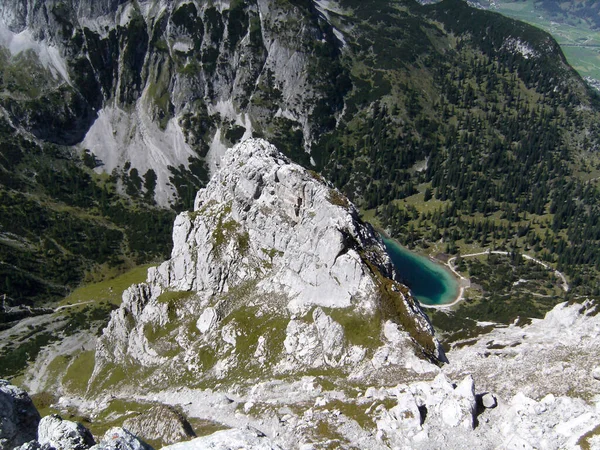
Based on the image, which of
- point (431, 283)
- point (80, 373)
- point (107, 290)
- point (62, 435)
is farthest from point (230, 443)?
point (431, 283)

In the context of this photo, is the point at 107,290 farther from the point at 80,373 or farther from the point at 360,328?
the point at 360,328

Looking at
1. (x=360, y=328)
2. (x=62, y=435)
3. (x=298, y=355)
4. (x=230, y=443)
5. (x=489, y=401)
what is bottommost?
(x=298, y=355)

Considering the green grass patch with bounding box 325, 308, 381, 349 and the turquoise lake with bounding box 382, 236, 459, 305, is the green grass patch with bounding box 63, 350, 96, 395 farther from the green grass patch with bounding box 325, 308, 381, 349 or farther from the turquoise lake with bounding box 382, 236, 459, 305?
the turquoise lake with bounding box 382, 236, 459, 305

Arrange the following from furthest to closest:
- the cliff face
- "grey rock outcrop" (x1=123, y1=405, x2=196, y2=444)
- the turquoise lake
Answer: the turquoise lake
the cliff face
"grey rock outcrop" (x1=123, y1=405, x2=196, y2=444)

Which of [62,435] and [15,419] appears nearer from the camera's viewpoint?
[62,435]

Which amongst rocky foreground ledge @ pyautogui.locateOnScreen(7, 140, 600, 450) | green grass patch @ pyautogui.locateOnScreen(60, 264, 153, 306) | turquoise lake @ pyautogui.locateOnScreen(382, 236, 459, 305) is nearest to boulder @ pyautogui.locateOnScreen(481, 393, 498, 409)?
rocky foreground ledge @ pyautogui.locateOnScreen(7, 140, 600, 450)

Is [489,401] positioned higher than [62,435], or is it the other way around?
[62,435]
